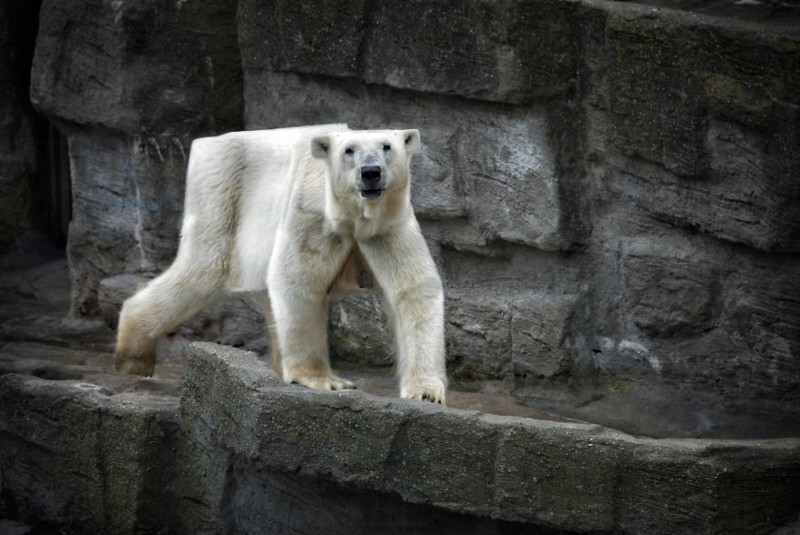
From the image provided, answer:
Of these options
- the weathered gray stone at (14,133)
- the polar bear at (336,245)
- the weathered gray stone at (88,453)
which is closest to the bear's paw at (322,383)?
the polar bear at (336,245)

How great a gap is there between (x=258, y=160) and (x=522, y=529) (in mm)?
2522

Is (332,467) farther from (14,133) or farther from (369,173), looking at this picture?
(14,133)

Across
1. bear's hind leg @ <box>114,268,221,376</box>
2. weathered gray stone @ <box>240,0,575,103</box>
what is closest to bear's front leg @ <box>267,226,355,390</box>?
bear's hind leg @ <box>114,268,221,376</box>

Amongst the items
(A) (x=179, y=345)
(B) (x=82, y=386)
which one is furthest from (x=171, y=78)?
(B) (x=82, y=386)

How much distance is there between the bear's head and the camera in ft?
20.2

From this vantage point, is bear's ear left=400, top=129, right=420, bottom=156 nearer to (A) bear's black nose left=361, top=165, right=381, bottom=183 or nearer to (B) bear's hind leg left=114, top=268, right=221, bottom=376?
(A) bear's black nose left=361, top=165, right=381, bottom=183

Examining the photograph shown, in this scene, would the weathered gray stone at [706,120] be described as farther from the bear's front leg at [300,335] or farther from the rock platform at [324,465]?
the bear's front leg at [300,335]

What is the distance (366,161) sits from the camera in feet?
20.2

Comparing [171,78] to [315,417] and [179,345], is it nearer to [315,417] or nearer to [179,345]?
[179,345]

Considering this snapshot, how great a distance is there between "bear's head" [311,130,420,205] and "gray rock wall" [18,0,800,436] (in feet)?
4.19

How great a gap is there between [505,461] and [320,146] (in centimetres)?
168

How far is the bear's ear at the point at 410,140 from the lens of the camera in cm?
649

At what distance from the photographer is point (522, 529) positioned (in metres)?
5.73

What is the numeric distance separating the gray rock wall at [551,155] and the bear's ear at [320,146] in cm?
143
